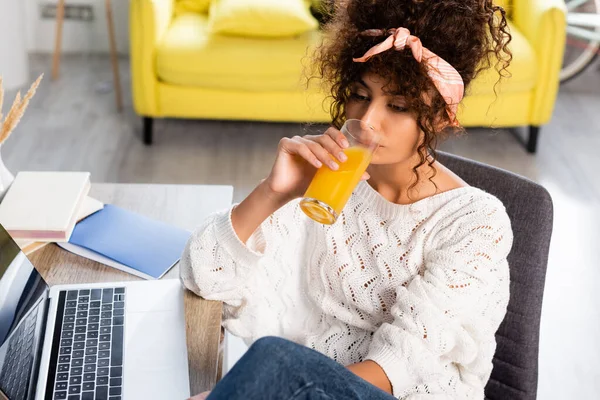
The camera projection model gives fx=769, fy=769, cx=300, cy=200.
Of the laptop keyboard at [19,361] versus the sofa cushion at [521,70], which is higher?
the laptop keyboard at [19,361]

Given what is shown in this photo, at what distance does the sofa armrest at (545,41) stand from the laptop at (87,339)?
7.63ft

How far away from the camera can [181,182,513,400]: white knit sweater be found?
45.8 inches

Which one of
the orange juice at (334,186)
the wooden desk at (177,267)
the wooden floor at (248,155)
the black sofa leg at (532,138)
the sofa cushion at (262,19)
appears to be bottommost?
the wooden floor at (248,155)

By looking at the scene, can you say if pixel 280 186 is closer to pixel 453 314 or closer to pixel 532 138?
pixel 453 314

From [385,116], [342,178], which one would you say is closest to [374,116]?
A: [385,116]

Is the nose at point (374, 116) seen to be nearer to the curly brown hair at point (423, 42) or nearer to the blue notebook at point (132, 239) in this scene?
the curly brown hair at point (423, 42)

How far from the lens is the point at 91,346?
114 cm

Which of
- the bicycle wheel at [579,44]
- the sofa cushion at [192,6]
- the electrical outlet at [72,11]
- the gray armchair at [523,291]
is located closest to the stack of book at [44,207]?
the gray armchair at [523,291]

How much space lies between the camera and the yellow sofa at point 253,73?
308cm

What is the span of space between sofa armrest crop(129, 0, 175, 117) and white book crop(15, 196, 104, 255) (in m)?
1.69

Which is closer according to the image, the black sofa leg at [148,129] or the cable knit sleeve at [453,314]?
the cable knit sleeve at [453,314]

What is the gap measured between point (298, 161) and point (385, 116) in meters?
0.16

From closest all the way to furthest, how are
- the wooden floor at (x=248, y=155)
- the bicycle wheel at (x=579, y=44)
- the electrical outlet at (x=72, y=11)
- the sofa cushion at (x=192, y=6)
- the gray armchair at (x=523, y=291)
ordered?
the gray armchair at (x=523, y=291), the wooden floor at (x=248, y=155), the sofa cushion at (x=192, y=6), the bicycle wheel at (x=579, y=44), the electrical outlet at (x=72, y=11)

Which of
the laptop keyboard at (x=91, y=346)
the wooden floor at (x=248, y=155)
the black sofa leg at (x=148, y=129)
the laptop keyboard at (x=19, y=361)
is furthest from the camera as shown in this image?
the black sofa leg at (x=148, y=129)
